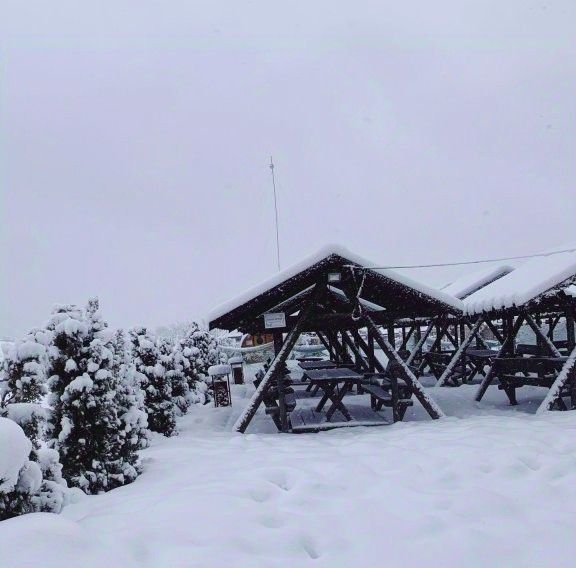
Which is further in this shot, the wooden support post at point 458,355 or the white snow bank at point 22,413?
the wooden support post at point 458,355

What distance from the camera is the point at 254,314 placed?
9898 millimetres

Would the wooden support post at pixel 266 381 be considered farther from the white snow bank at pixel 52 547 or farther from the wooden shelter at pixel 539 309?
the white snow bank at pixel 52 547

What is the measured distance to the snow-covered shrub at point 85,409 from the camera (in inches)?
206

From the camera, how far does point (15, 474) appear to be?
127 inches

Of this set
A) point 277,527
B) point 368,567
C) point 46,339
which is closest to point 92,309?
point 46,339

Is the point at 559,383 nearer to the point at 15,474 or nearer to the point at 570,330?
the point at 570,330

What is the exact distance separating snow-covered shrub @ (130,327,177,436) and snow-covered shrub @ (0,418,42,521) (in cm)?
507

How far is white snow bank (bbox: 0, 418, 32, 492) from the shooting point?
3139mm

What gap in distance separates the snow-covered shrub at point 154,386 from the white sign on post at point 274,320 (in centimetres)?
213

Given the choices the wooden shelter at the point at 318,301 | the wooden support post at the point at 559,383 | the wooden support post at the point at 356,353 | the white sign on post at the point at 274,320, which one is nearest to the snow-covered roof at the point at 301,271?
the wooden shelter at the point at 318,301

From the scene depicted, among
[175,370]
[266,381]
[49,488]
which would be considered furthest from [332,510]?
[175,370]

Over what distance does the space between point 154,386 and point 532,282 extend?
7515 millimetres

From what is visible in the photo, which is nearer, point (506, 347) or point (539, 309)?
point (506, 347)

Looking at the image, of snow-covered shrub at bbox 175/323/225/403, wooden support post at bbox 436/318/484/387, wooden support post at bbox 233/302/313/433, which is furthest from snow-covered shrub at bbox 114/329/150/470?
wooden support post at bbox 436/318/484/387
